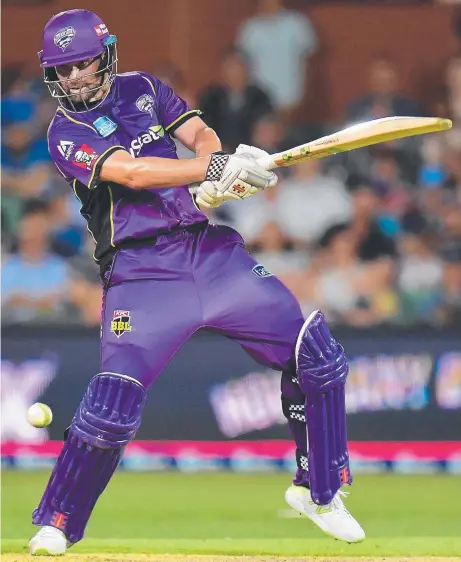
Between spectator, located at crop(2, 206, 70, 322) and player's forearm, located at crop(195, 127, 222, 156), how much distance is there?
424cm

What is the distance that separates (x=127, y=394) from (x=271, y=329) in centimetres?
70

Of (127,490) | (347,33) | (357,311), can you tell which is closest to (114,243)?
(127,490)

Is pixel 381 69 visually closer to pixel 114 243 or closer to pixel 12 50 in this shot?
pixel 12 50

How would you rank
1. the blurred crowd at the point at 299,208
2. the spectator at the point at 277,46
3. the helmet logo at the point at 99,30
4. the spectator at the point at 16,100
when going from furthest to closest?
1. the spectator at the point at 277,46
2. the spectator at the point at 16,100
3. the blurred crowd at the point at 299,208
4. the helmet logo at the point at 99,30

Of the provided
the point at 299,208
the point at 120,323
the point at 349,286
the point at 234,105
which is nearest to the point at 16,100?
the point at 234,105

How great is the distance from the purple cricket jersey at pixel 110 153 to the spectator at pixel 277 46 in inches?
236

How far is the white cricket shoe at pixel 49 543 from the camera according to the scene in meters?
5.67

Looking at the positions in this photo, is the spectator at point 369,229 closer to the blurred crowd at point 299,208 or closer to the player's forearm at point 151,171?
the blurred crowd at point 299,208

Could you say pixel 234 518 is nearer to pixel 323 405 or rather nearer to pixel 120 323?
pixel 323 405

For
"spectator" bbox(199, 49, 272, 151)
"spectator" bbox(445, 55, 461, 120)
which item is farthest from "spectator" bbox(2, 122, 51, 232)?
"spectator" bbox(445, 55, 461, 120)

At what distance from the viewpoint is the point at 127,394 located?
5.52 metres

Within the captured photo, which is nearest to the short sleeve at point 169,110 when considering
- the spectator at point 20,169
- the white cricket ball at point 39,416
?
the white cricket ball at point 39,416

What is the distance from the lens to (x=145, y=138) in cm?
578

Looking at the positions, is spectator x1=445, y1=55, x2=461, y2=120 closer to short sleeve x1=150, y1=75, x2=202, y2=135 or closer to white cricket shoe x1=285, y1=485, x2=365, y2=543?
short sleeve x1=150, y1=75, x2=202, y2=135
